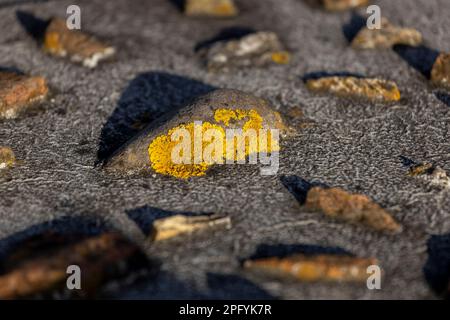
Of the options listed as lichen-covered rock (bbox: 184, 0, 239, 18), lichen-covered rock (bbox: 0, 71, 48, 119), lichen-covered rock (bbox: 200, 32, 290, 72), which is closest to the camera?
lichen-covered rock (bbox: 0, 71, 48, 119)

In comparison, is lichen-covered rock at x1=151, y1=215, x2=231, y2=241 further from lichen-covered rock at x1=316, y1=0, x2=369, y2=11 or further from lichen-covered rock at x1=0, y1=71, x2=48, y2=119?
lichen-covered rock at x1=316, y1=0, x2=369, y2=11

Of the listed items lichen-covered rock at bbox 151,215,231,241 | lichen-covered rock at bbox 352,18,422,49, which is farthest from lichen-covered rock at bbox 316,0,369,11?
lichen-covered rock at bbox 151,215,231,241

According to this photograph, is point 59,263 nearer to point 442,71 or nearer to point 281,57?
point 281,57

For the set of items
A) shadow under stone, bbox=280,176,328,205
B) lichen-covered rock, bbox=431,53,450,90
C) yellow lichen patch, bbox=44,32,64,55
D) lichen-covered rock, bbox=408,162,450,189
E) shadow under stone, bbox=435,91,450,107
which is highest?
yellow lichen patch, bbox=44,32,64,55

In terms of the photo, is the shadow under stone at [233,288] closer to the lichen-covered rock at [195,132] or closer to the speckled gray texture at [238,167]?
the speckled gray texture at [238,167]

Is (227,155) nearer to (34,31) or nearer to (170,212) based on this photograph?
(170,212)

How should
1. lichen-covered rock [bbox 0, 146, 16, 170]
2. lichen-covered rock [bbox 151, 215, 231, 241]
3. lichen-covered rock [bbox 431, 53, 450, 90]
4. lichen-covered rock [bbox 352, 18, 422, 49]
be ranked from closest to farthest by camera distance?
lichen-covered rock [bbox 151, 215, 231, 241], lichen-covered rock [bbox 0, 146, 16, 170], lichen-covered rock [bbox 431, 53, 450, 90], lichen-covered rock [bbox 352, 18, 422, 49]
